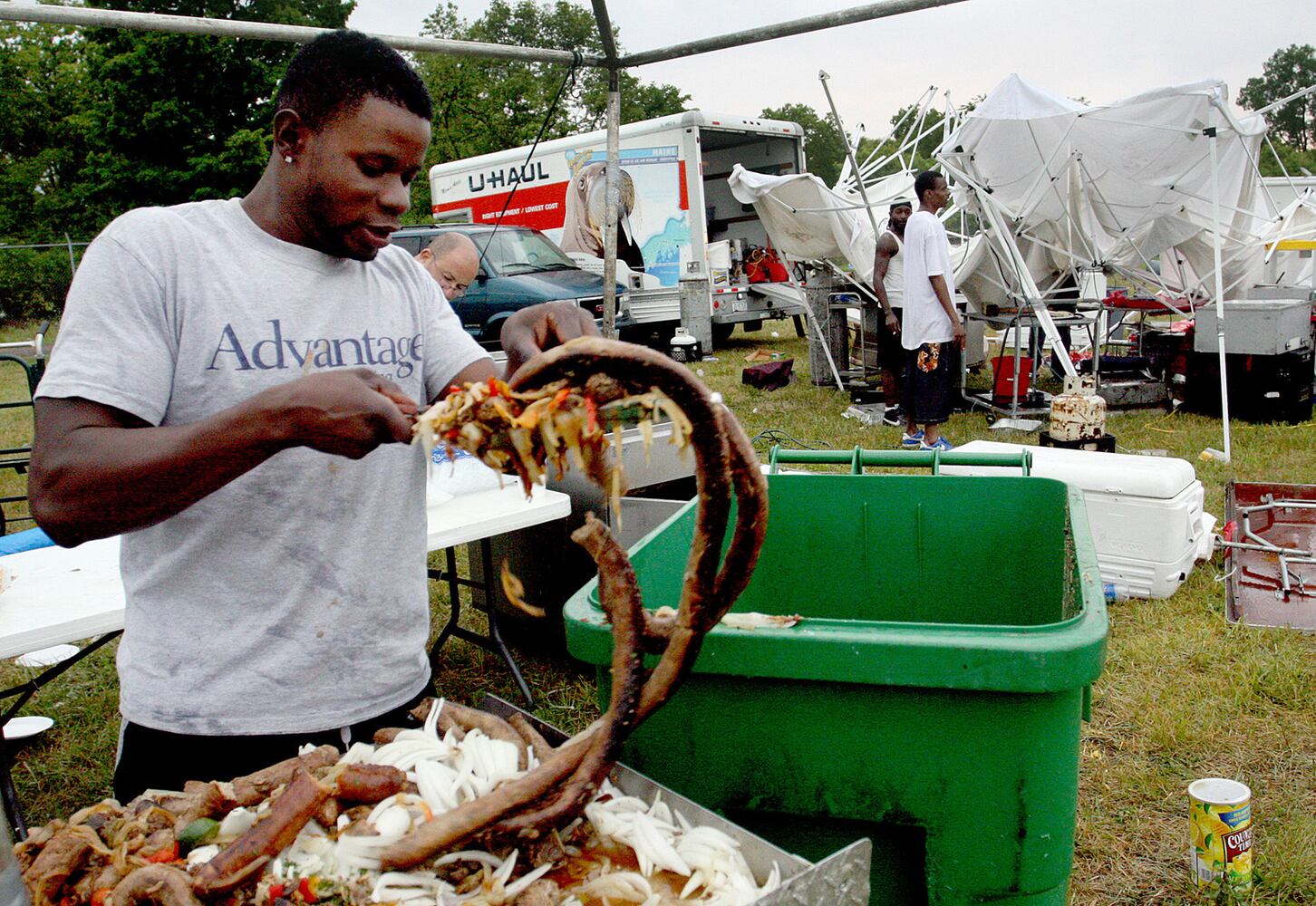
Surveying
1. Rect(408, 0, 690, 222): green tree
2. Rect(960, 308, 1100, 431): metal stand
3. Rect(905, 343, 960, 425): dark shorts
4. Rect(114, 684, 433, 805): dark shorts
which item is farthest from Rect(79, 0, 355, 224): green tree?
Rect(114, 684, 433, 805): dark shorts

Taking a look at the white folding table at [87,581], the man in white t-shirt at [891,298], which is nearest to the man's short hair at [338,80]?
the white folding table at [87,581]

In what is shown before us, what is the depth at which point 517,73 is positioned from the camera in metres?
37.4

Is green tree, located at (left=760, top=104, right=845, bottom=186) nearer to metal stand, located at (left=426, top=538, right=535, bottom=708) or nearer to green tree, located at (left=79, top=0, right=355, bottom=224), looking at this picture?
green tree, located at (left=79, top=0, right=355, bottom=224)

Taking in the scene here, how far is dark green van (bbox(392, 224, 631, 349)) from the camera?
33.1ft

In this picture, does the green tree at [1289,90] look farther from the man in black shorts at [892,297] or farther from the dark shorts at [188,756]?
the dark shorts at [188,756]

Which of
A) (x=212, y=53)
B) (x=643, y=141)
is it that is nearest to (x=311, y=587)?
(x=643, y=141)

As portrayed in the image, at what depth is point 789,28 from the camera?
4.12 m

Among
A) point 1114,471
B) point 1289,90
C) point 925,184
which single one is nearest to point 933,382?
point 925,184

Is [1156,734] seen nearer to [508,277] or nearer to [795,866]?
[795,866]

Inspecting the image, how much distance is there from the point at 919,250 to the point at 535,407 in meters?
7.23

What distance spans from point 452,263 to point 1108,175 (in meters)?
7.17

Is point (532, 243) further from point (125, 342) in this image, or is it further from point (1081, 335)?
point (125, 342)

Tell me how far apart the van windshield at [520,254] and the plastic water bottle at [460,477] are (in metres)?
7.04

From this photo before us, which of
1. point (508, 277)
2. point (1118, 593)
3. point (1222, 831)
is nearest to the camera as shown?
point (1222, 831)
